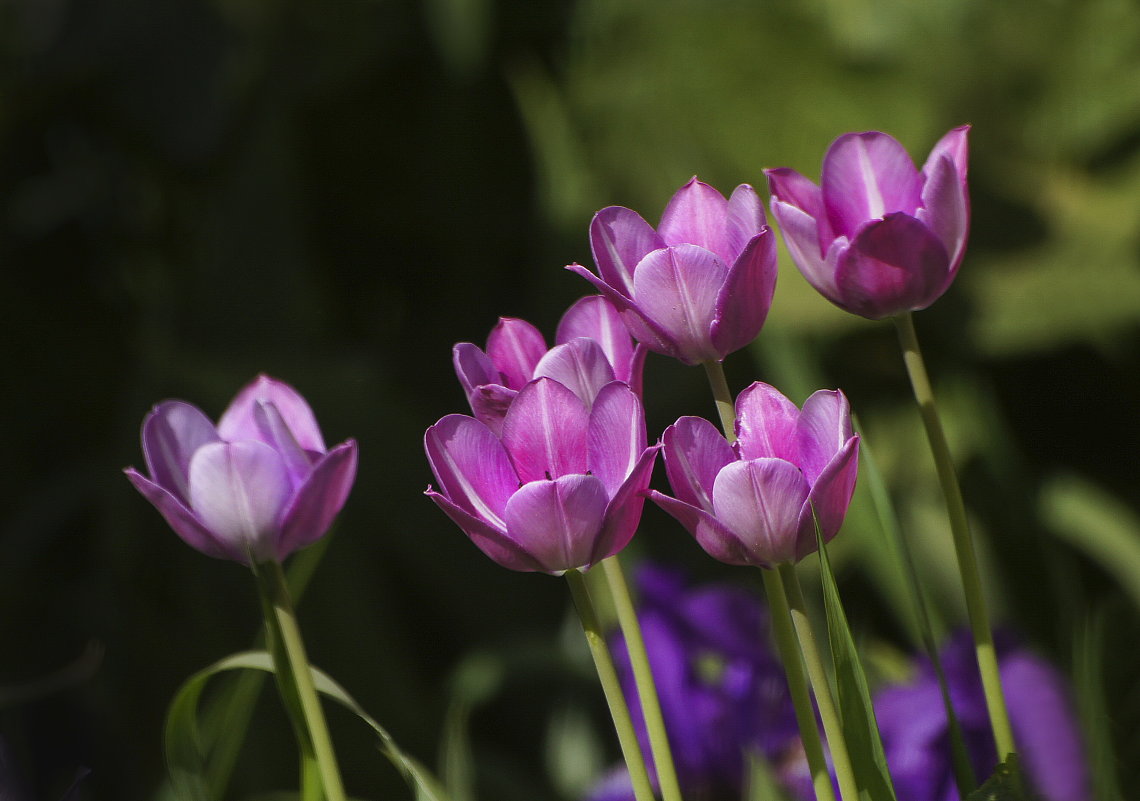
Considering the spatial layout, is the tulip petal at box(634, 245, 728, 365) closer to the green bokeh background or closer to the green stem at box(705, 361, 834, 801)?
the green stem at box(705, 361, 834, 801)

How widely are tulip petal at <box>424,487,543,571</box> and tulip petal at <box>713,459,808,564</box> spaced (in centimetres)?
3

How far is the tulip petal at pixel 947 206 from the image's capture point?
0.16m

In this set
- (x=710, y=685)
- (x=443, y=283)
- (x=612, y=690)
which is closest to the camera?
(x=612, y=690)

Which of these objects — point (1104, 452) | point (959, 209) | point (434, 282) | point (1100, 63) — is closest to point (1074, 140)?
point (1100, 63)

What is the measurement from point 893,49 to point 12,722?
51 centimetres

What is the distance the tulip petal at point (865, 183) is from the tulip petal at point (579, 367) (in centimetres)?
4

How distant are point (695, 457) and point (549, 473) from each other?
21 mm

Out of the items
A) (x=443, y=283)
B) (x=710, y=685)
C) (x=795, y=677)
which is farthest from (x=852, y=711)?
(x=443, y=283)

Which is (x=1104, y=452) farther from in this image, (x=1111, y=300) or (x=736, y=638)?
(x=736, y=638)

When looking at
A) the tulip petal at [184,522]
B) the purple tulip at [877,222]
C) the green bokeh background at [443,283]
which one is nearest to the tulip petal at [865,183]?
the purple tulip at [877,222]

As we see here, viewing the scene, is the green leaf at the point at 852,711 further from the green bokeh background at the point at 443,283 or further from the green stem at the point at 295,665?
the green bokeh background at the point at 443,283

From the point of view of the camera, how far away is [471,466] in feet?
0.51

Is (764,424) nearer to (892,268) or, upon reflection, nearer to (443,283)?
(892,268)

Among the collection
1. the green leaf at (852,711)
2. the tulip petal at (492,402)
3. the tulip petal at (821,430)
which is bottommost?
the green leaf at (852,711)
